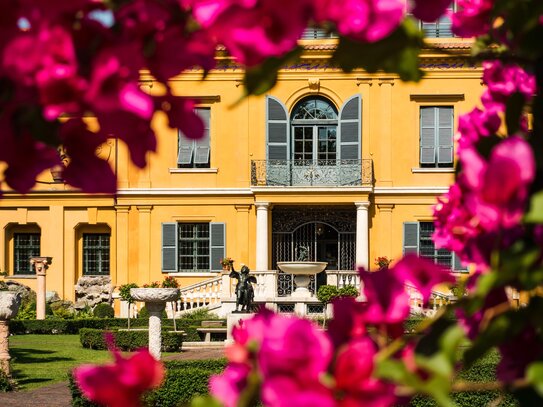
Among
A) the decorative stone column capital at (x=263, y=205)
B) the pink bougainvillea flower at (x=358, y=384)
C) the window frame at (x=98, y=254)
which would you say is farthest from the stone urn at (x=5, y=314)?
the window frame at (x=98, y=254)

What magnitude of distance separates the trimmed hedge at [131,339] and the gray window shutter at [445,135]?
8921 millimetres

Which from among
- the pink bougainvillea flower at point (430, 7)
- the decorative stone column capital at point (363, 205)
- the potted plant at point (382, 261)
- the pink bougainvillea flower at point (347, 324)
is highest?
the decorative stone column capital at point (363, 205)

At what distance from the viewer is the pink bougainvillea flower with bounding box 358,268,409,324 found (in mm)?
890

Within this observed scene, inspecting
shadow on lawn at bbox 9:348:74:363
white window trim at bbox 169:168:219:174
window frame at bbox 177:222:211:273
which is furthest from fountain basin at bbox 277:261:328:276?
shadow on lawn at bbox 9:348:74:363

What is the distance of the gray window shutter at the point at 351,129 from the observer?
22266mm

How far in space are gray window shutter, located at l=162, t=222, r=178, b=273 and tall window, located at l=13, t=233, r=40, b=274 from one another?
11.0ft

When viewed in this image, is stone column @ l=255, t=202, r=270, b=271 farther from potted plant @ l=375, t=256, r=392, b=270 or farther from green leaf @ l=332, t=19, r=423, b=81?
green leaf @ l=332, t=19, r=423, b=81

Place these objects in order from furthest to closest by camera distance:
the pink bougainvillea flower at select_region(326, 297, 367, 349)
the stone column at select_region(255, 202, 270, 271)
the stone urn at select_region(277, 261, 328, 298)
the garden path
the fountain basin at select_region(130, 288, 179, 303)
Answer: the stone column at select_region(255, 202, 270, 271), the stone urn at select_region(277, 261, 328, 298), the fountain basin at select_region(130, 288, 179, 303), the garden path, the pink bougainvillea flower at select_region(326, 297, 367, 349)

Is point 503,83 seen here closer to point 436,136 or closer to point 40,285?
point 40,285

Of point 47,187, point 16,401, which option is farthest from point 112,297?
point 16,401

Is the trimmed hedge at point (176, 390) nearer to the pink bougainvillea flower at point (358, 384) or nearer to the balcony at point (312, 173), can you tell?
the pink bougainvillea flower at point (358, 384)

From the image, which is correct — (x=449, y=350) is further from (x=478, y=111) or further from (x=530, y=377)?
(x=478, y=111)

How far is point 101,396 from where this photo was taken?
0.80 meters

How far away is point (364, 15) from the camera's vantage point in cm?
81
